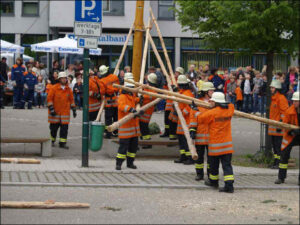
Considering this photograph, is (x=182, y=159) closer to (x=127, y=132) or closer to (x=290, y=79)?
(x=127, y=132)

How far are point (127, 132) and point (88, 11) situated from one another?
97.9 inches

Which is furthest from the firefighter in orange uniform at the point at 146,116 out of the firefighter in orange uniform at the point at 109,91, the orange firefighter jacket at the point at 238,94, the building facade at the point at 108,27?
the building facade at the point at 108,27

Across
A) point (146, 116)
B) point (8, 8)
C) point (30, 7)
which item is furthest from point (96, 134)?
point (8, 8)

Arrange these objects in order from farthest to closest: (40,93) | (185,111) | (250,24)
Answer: (40,93) → (185,111) → (250,24)

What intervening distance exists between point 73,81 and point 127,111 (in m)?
15.5

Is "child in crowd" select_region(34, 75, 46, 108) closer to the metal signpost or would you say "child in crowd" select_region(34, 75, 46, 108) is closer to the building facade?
the building facade

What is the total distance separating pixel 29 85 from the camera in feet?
87.4

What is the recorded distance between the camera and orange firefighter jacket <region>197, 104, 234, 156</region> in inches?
445

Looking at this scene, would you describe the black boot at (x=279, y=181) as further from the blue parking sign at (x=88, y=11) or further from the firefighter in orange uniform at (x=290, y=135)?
the blue parking sign at (x=88, y=11)

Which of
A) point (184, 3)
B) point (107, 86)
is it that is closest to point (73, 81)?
point (107, 86)

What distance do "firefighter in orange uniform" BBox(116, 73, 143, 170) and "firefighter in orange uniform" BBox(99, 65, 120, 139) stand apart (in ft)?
12.9

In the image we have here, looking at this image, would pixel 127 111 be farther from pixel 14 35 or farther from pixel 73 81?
pixel 14 35

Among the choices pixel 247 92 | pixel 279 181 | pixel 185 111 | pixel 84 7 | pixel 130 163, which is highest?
pixel 84 7

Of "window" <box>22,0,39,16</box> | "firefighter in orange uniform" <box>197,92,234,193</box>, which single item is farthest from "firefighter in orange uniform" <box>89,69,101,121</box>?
"window" <box>22,0,39,16</box>
